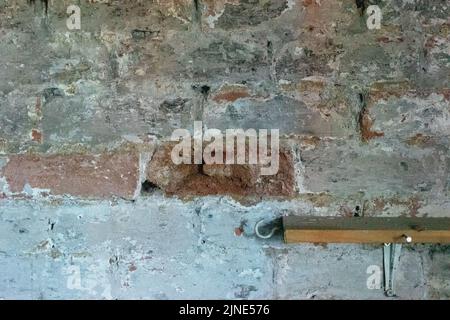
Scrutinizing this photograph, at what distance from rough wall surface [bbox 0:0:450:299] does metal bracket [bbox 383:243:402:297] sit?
0.08 feet

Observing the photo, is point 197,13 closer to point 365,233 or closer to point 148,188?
point 148,188

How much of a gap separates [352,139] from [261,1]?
1.43 feet

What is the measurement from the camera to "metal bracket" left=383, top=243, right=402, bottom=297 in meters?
1.44

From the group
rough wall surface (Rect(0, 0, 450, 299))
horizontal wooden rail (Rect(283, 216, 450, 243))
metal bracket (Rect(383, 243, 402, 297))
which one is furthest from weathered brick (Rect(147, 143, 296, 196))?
metal bracket (Rect(383, 243, 402, 297))

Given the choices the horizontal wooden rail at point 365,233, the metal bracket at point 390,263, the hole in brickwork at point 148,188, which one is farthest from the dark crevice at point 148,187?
the metal bracket at point 390,263

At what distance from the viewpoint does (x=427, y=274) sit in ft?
4.81

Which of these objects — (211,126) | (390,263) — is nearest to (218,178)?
(211,126)

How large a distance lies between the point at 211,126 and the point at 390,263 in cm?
60

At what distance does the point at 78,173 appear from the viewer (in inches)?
57.2

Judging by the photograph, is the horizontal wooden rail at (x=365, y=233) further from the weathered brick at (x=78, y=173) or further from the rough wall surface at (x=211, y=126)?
the weathered brick at (x=78, y=173)

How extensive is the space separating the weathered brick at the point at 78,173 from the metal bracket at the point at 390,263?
0.69 meters

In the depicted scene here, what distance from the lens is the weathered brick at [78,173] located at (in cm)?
145

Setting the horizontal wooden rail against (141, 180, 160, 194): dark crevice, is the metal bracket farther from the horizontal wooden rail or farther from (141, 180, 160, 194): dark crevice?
(141, 180, 160, 194): dark crevice
